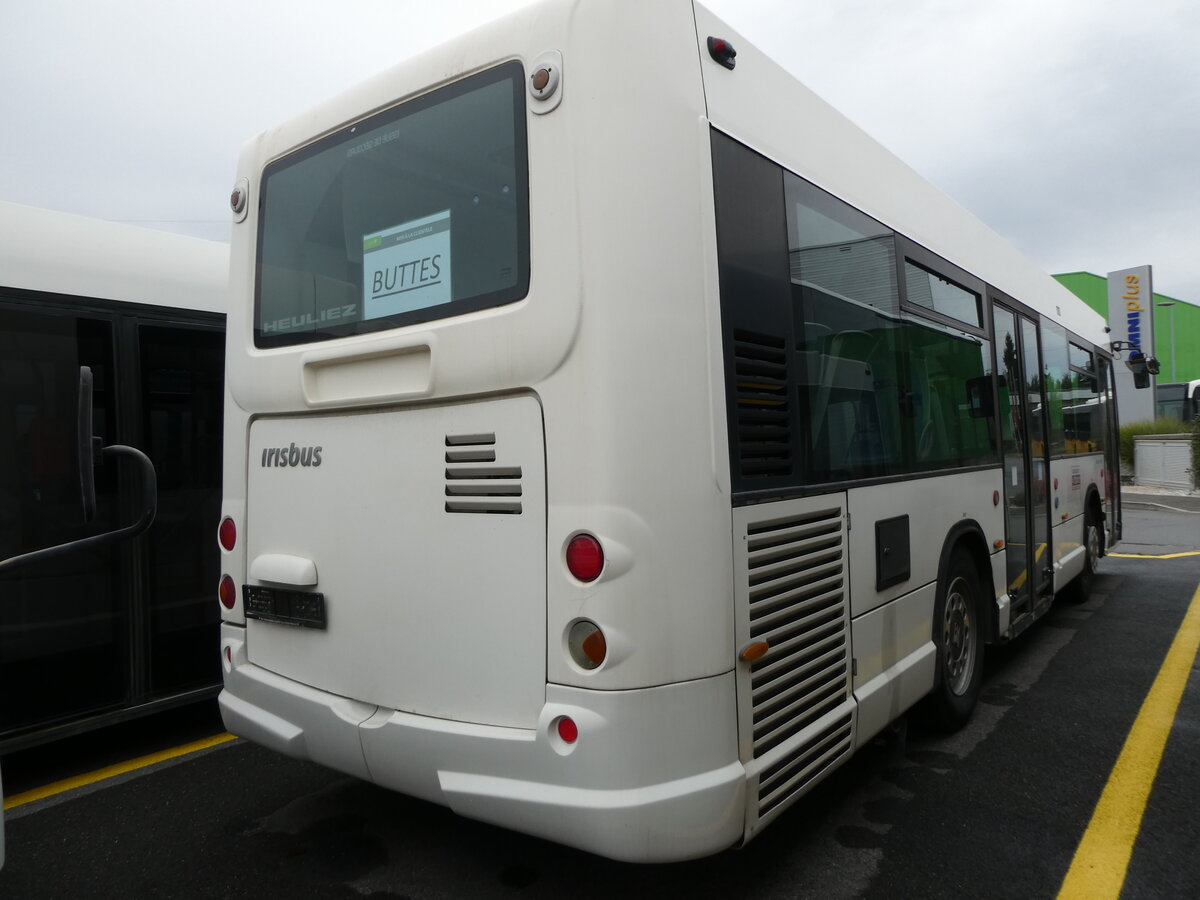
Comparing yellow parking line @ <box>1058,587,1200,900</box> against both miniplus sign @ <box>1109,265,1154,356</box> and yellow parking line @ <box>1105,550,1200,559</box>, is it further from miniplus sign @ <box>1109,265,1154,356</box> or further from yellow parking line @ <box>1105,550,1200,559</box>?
miniplus sign @ <box>1109,265,1154,356</box>

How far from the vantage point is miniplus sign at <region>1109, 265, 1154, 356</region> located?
31.2 m

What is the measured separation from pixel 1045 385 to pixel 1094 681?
2.18 m

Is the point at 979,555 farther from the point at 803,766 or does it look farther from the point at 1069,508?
the point at 1069,508

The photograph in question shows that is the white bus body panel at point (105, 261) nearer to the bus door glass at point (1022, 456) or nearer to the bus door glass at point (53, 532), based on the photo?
the bus door glass at point (53, 532)

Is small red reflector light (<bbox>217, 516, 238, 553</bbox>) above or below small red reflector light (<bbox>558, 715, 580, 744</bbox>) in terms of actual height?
above

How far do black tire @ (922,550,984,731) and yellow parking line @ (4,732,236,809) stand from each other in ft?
11.9

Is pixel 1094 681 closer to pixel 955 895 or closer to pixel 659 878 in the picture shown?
pixel 955 895

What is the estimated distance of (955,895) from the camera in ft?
9.20

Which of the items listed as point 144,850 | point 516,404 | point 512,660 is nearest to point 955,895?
point 512,660

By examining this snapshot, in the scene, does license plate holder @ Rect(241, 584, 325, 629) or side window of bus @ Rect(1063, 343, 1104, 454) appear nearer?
license plate holder @ Rect(241, 584, 325, 629)

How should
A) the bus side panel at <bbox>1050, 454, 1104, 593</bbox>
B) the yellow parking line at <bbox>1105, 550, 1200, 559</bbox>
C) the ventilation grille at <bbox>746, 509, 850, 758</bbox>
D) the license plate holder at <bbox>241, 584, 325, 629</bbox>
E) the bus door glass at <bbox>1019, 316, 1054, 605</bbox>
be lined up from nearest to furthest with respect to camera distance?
the ventilation grille at <bbox>746, 509, 850, 758</bbox>
the license plate holder at <bbox>241, 584, 325, 629</bbox>
the bus door glass at <bbox>1019, 316, 1054, 605</bbox>
the bus side panel at <bbox>1050, 454, 1104, 593</bbox>
the yellow parking line at <bbox>1105, 550, 1200, 559</bbox>

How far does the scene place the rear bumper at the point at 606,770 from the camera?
7.57ft

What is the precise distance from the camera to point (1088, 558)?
7805mm

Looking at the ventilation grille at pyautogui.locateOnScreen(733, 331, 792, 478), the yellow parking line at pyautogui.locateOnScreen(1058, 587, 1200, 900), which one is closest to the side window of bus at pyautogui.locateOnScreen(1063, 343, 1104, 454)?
the yellow parking line at pyautogui.locateOnScreen(1058, 587, 1200, 900)
